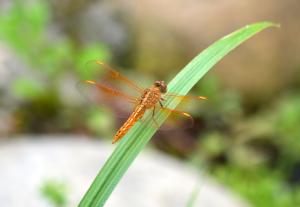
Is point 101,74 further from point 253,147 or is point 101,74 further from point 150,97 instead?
point 150,97

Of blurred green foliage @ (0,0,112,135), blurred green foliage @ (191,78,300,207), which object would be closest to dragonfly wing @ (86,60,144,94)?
blurred green foliage @ (0,0,112,135)

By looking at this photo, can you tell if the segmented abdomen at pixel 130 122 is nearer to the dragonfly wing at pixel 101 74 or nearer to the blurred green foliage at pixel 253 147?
the dragonfly wing at pixel 101 74

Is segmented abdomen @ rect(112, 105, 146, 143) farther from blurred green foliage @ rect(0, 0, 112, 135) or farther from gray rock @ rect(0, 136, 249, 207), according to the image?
blurred green foliage @ rect(0, 0, 112, 135)

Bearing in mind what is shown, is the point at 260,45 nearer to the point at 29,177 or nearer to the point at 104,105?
the point at 104,105

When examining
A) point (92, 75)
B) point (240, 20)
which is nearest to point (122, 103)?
point (92, 75)

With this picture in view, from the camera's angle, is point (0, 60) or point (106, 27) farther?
point (106, 27)

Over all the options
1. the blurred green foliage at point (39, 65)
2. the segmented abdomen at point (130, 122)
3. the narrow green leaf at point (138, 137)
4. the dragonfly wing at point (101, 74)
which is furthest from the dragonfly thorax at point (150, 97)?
the blurred green foliage at point (39, 65)

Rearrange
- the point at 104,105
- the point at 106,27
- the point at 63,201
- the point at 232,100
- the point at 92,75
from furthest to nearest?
1. the point at 106,27
2. the point at 232,100
3. the point at 104,105
4. the point at 92,75
5. the point at 63,201
